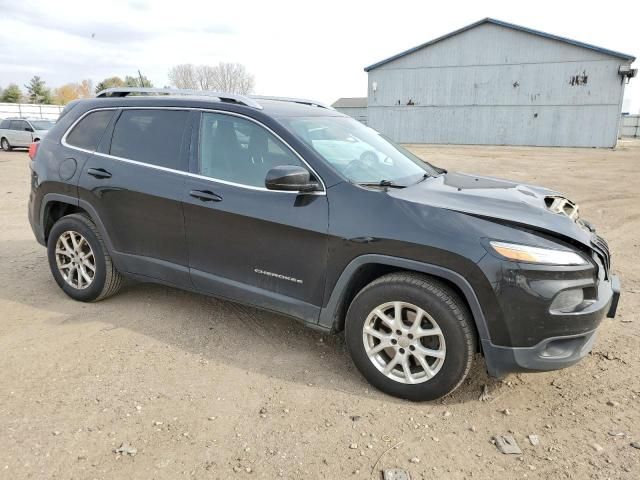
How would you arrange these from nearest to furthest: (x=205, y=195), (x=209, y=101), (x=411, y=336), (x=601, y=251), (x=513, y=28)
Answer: (x=411, y=336), (x=601, y=251), (x=205, y=195), (x=209, y=101), (x=513, y=28)

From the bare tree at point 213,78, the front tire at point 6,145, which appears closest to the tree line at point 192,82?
the bare tree at point 213,78

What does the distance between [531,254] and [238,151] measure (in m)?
2.12

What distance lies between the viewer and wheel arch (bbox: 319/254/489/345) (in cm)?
276

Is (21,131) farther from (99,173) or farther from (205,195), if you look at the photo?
(205,195)

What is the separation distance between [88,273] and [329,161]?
8.43 feet

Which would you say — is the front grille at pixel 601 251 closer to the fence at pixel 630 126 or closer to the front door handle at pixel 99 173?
the front door handle at pixel 99 173

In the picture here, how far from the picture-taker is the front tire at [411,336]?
2.81 m

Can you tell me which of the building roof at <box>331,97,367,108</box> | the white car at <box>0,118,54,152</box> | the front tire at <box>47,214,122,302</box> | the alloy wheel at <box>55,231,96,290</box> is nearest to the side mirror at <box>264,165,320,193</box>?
the front tire at <box>47,214,122,302</box>

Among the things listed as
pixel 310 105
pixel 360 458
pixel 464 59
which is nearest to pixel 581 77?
pixel 464 59

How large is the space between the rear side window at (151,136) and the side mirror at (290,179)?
1.00m

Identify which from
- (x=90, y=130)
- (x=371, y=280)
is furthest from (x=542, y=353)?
(x=90, y=130)

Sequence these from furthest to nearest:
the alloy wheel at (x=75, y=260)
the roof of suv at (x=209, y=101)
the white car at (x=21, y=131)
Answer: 1. the white car at (x=21, y=131)
2. the alloy wheel at (x=75, y=260)
3. the roof of suv at (x=209, y=101)

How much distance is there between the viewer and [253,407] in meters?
2.97

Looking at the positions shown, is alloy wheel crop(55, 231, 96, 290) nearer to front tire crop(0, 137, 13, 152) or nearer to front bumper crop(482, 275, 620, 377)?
front bumper crop(482, 275, 620, 377)
